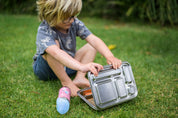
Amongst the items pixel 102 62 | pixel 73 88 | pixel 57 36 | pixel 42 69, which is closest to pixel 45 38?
pixel 57 36

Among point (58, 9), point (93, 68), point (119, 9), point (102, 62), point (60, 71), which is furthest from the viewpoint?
A: point (119, 9)

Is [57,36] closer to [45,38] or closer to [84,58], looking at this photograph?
[45,38]

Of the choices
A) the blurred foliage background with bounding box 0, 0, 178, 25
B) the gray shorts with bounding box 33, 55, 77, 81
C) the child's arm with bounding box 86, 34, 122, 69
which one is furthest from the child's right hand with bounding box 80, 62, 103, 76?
the blurred foliage background with bounding box 0, 0, 178, 25

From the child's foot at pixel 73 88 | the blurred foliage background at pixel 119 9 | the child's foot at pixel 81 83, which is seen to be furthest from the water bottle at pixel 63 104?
the blurred foliage background at pixel 119 9

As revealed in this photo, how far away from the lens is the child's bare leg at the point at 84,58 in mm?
1857

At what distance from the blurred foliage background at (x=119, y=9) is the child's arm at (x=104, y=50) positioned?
3.13 meters

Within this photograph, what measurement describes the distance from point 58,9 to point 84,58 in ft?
2.04

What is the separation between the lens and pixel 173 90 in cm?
178

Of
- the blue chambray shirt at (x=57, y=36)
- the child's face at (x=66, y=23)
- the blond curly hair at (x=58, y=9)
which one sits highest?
the blond curly hair at (x=58, y=9)

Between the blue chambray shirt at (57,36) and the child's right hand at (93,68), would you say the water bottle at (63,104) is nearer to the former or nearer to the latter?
the child's right hand at (93,68)

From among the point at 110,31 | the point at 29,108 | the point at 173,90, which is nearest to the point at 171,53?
the point at 173,90

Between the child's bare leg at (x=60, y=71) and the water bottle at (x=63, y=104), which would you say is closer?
the water bottle at (x=63, y=104)

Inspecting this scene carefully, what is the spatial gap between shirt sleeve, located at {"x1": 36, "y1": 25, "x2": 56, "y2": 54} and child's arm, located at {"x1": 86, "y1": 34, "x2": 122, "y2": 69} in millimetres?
399

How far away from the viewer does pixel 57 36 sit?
1.74m
